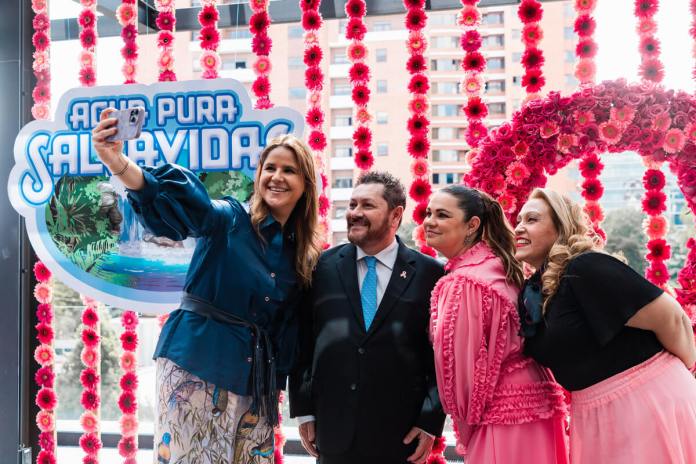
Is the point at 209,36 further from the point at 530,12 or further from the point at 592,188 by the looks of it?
the point at 592,188

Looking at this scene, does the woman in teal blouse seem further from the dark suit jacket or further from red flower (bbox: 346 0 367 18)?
red flower (bbox: 346 0 367 18)

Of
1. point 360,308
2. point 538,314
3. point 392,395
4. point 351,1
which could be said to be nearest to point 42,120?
point 351,1

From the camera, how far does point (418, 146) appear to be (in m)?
3.25

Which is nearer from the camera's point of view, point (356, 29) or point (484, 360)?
point (484, 360)

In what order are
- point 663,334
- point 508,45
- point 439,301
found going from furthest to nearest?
point 508,45 < point 439,301 < point 663,334

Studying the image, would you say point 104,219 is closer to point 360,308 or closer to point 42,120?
point 42,120

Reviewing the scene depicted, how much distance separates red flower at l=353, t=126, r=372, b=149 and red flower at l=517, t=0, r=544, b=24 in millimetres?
949

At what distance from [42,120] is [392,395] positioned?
250cm

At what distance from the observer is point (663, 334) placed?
1906mm

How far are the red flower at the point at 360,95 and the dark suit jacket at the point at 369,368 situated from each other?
1279 mm

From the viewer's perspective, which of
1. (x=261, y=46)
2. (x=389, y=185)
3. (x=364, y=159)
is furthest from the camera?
(x=261, y=46)

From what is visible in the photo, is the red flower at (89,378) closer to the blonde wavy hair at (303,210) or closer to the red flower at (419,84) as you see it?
the blonde wavy hair at (303,210)

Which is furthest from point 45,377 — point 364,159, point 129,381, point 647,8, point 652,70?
point 647,8

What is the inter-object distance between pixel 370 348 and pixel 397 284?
25cm
